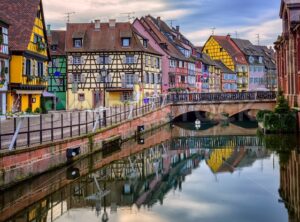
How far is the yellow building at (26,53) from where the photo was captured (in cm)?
3819

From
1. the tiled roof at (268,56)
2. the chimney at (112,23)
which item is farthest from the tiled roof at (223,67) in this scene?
the chimney at (112,23)

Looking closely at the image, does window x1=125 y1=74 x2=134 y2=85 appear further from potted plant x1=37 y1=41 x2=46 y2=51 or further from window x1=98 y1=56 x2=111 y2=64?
potted plant x1=37 y1=41 x2=46 y2=51

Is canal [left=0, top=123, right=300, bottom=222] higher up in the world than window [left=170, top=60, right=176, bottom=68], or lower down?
lower down

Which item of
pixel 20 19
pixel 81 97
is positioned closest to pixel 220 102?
pixel 81 97

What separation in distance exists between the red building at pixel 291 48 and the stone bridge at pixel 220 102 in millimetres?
3075

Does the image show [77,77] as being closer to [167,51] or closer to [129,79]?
[129,79]

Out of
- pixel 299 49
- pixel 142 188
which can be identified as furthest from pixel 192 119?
pixel 142 188

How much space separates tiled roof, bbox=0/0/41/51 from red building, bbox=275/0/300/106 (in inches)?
896

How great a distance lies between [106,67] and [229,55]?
49.0 meters

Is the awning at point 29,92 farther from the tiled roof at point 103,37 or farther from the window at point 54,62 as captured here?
the window at point 54,62

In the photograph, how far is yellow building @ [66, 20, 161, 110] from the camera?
5919cm

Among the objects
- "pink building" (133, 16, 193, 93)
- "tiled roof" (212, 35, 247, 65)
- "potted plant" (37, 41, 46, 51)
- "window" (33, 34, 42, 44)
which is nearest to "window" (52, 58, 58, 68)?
"pink building" (133, 16, 193, 93)

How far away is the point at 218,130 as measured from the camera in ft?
163

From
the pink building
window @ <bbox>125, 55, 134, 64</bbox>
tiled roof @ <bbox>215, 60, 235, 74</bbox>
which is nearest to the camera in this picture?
window @ <bbox>125, 55, 134, 64</bbox>
